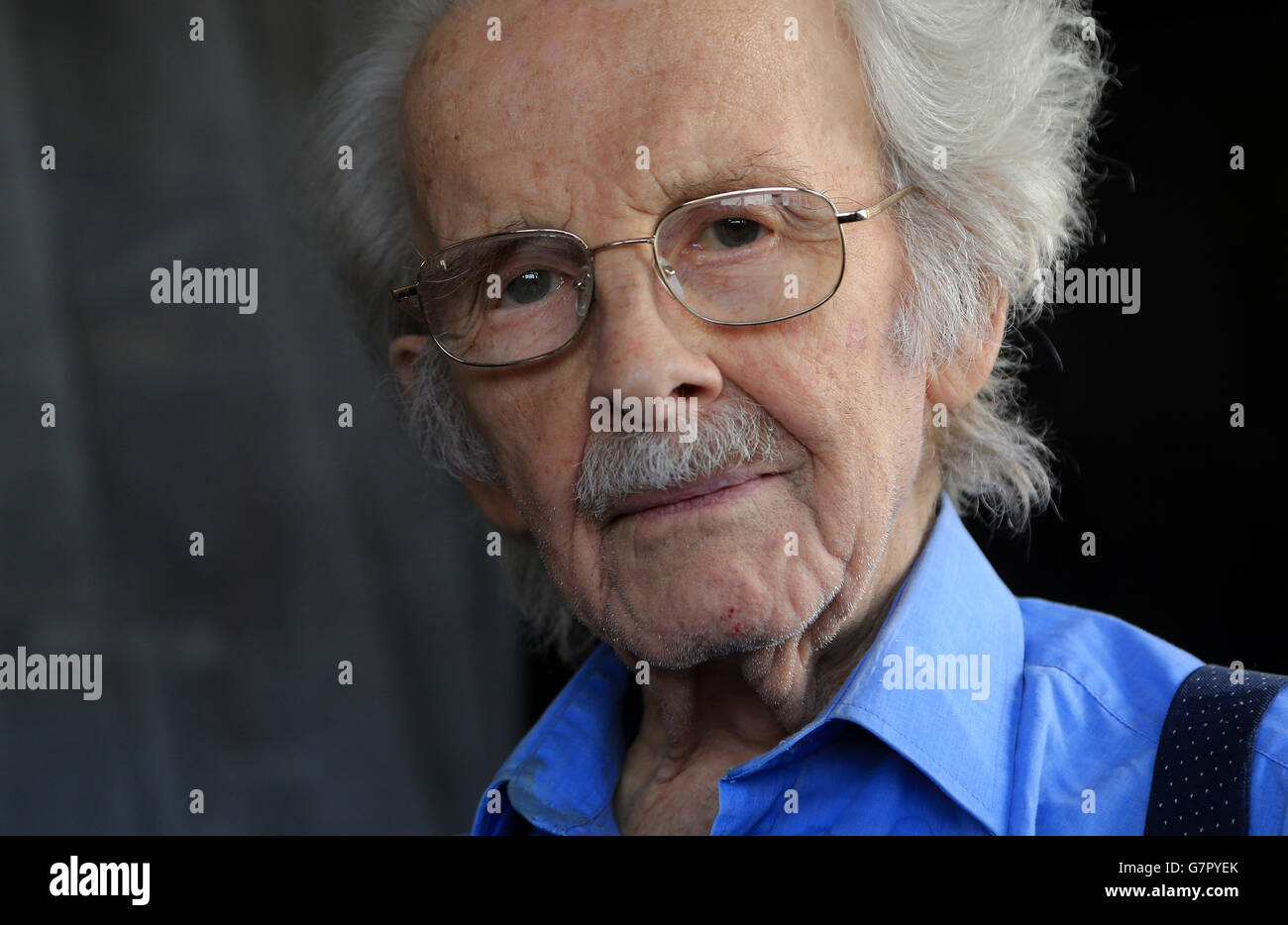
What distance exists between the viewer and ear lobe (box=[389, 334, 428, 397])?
1.88 metres

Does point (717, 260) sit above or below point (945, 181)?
below

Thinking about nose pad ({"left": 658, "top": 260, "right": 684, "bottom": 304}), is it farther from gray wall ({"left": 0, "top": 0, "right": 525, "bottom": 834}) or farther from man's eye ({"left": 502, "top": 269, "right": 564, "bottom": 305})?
gray wall ({"left": 0, "top": 0, "right": 525, "bottom": 834})

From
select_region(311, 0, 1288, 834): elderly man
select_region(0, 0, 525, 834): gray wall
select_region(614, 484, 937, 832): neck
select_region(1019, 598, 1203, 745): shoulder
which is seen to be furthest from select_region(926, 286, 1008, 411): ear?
select_region(0, 0, 525, 834): gray wall

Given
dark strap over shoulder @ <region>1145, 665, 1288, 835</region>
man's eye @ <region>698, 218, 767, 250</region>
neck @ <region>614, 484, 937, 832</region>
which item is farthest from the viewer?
neck @ <region>614, 484, 937, 832</region>

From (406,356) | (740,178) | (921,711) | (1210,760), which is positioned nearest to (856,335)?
(740,178)

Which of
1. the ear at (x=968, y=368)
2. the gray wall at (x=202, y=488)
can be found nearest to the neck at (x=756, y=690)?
the ear at (x=968, y=368)

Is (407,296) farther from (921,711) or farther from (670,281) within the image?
(921,711)

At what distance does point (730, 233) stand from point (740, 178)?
69 mm

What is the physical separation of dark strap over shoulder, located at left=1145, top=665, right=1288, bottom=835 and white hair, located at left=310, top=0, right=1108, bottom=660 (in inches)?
21.7

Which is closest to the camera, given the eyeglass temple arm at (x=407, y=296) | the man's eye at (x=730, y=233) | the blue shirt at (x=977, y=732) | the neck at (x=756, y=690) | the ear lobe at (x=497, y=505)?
the blue shirt at (x=977, y=732)

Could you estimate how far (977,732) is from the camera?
135 centimetres

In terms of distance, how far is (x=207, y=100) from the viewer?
2.76 m

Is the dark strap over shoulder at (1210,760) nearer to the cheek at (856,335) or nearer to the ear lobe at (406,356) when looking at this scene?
the cheek at (856,335)

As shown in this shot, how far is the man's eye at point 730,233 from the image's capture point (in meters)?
1.38
